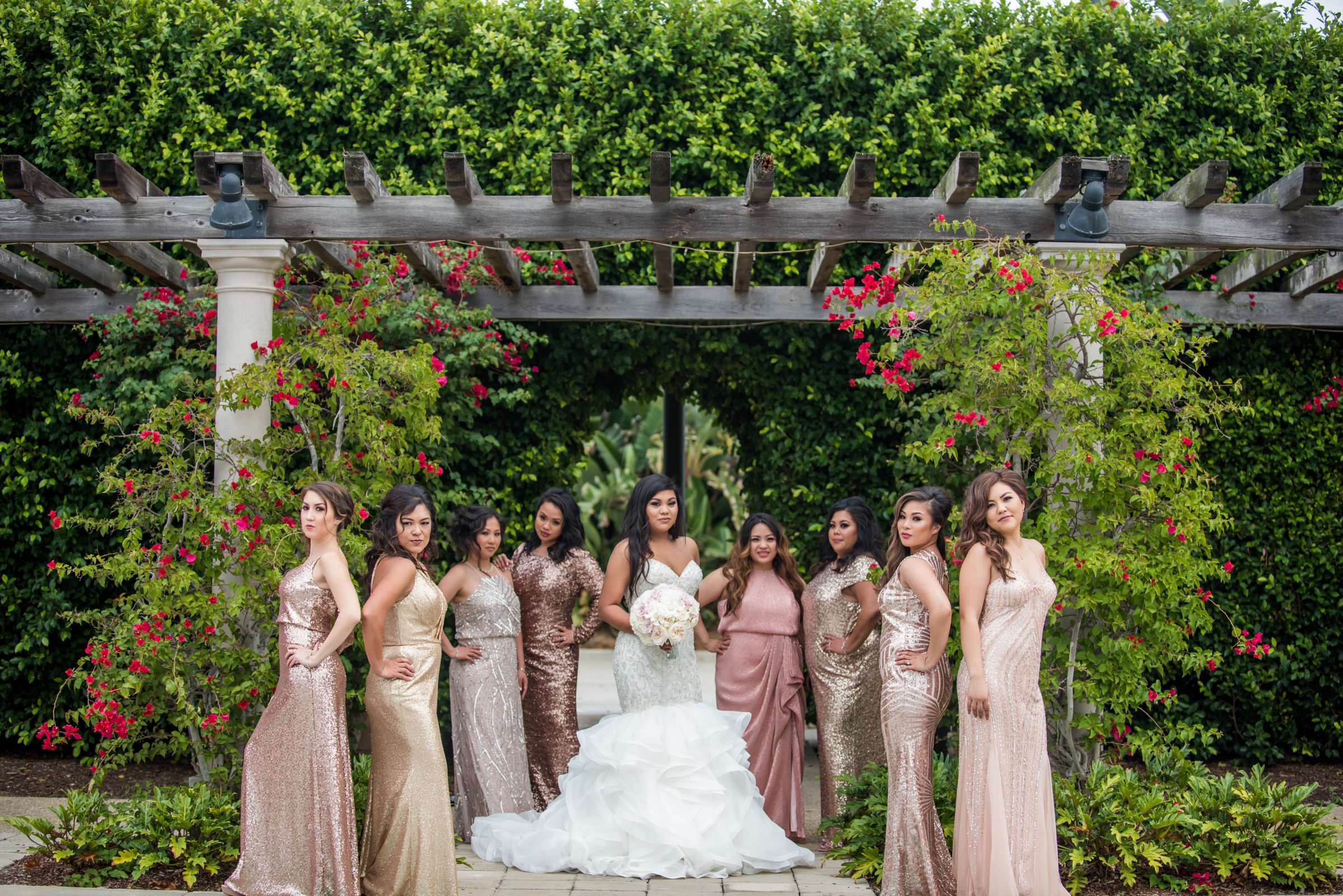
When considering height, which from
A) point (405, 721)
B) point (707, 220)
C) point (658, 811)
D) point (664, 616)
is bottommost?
point (658, 811)

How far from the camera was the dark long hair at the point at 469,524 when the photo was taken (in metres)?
5.93

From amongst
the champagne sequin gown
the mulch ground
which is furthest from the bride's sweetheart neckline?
the mulch ground

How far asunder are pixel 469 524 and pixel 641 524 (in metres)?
0.93

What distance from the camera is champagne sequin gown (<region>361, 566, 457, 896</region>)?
4480mm

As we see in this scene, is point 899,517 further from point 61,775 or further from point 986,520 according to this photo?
point 61,775

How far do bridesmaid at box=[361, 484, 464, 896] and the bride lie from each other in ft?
2.76

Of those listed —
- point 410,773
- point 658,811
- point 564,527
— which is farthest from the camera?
point 564,527

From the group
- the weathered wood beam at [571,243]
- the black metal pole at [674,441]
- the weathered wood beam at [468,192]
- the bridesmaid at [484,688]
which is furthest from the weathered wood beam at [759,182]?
the black metal pole at [674,441]

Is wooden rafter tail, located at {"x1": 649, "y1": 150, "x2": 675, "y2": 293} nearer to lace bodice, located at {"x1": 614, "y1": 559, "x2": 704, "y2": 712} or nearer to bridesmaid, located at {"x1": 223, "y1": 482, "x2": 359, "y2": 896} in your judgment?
lace bodice, located at {"x1": 614, "y1": 559, "x2": 704, "y2": 712}

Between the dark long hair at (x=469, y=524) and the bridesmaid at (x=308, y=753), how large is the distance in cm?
136

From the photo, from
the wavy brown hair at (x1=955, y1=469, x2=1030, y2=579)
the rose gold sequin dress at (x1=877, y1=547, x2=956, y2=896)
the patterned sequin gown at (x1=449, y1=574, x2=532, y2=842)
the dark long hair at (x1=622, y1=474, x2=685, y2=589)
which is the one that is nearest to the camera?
the wavy brown hair at (x1=955, y1=469, x2=1030, y2=579)

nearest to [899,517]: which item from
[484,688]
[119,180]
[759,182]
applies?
[759,182]

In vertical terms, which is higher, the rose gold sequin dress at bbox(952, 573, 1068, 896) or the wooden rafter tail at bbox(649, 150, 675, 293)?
the wooden rafter tail at bbox(649, 150, 675, 293)

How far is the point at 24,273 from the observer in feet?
24.5
